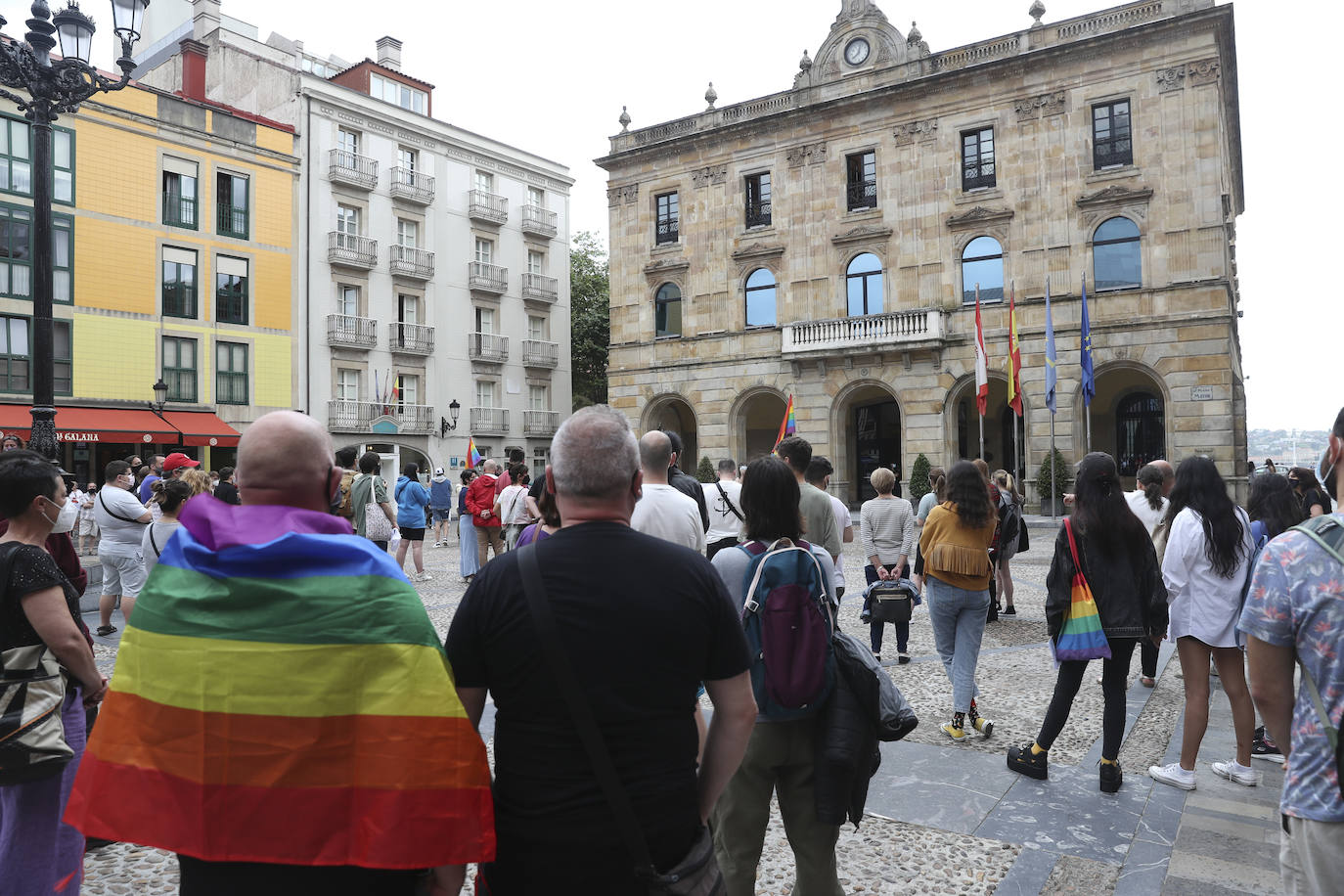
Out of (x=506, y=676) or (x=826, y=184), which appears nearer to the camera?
(x=506, y=676)

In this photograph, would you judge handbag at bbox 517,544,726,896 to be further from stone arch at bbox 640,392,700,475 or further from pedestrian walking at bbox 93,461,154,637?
stone arch at bbox 640,392,700,475

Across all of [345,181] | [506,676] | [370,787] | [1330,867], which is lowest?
[1330,867]

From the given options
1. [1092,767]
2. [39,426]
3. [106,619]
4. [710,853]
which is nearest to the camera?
[710,853]

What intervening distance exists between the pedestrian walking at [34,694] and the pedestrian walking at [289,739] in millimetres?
1341

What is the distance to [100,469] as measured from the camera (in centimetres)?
2492

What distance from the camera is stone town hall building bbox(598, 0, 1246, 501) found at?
2266 cm

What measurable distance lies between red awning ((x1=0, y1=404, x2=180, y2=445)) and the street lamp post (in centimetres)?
1676

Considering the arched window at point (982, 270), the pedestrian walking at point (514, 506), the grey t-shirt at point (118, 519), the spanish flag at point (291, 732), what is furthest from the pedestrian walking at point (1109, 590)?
the arched window at point (982, 270)

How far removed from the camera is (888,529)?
8109mm

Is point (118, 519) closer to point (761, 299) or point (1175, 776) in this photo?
point (1175, 776)

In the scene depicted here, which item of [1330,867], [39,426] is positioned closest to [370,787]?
[1330,867]

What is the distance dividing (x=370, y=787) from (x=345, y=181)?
105 feet

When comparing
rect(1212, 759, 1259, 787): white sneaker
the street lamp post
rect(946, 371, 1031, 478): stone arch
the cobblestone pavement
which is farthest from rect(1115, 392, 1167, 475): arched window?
the street lamp post

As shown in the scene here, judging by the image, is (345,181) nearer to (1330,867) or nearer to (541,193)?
(541,193)
